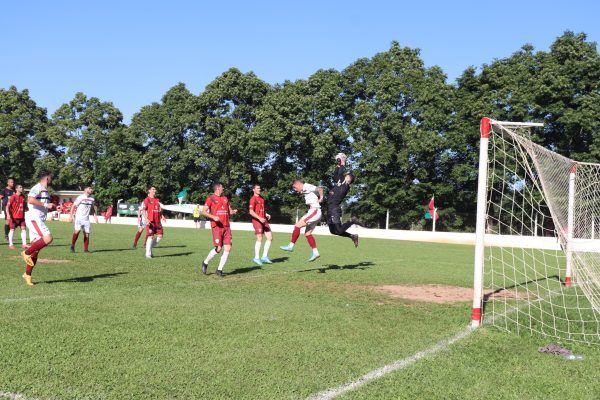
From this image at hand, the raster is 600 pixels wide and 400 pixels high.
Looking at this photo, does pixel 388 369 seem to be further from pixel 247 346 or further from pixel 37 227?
pixel 37 227

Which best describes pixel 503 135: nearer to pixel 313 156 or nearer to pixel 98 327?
pixel 98 327

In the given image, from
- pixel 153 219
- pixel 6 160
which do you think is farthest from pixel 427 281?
pixel 6 160

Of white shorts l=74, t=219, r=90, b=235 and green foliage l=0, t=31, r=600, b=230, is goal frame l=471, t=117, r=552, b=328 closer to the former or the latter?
white shorts l=74, t=219, r=90, b=235

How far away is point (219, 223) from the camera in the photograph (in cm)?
1243

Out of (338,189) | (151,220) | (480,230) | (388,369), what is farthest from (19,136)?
(388,369)

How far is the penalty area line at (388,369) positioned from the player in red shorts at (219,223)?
6532mm

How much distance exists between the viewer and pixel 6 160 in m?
64.9

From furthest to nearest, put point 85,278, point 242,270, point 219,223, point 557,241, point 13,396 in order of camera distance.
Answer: point 242,270 < point 219,223 < point 85,278 < point 557,241 < point 13,396

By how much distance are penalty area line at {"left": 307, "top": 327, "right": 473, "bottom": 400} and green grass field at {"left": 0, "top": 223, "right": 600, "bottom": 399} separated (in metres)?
0.09

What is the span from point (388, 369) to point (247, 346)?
1.60 m

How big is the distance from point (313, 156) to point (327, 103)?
200 inches

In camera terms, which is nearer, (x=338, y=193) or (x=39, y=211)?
(x=39, y=211)

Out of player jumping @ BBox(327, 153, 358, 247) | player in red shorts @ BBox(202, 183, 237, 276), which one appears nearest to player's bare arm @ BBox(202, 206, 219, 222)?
player in red shorts @ BBox(202, 183, 237, 276)

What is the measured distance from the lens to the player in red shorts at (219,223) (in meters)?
12.3
